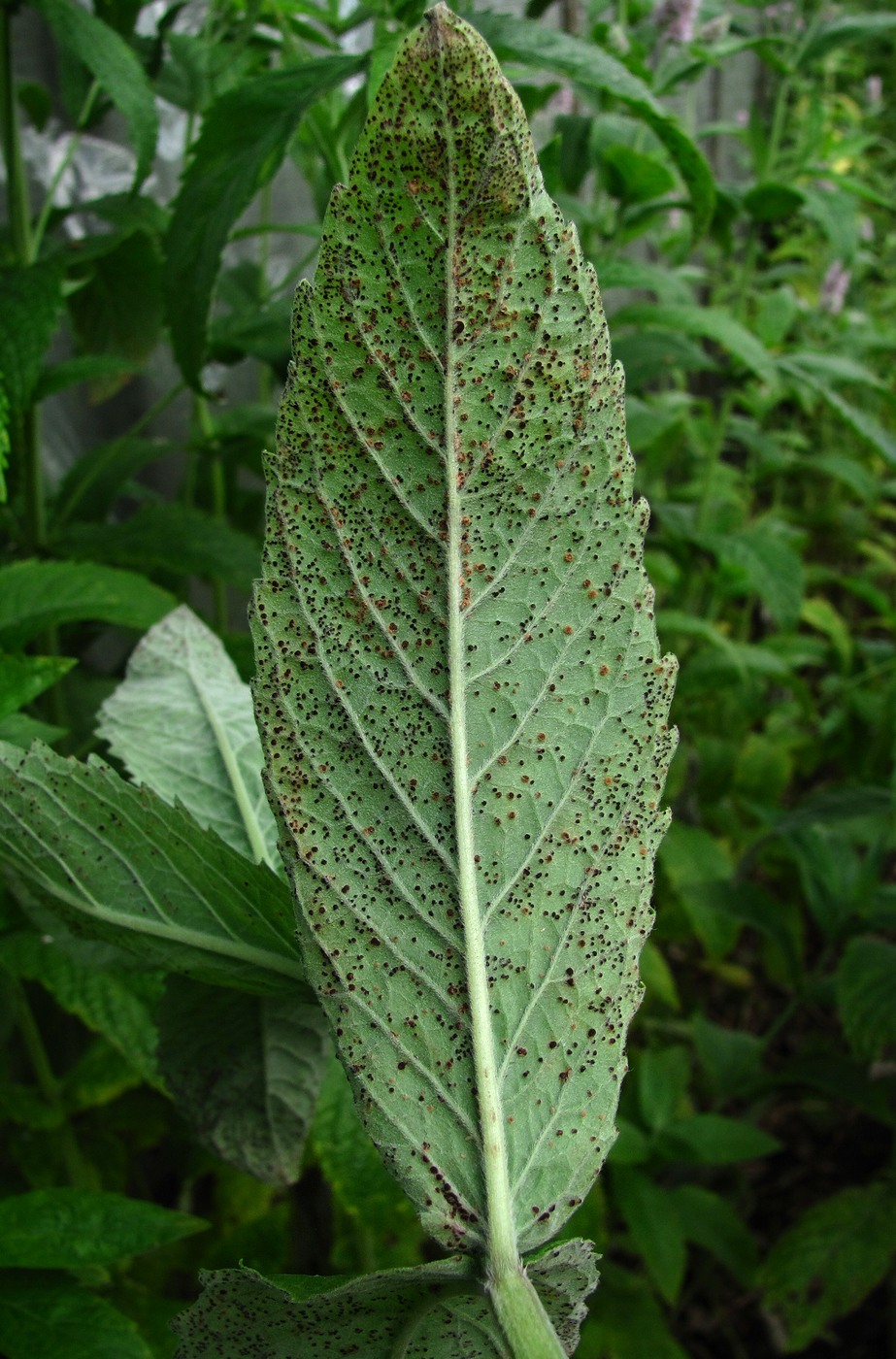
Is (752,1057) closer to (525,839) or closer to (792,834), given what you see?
(792,834)

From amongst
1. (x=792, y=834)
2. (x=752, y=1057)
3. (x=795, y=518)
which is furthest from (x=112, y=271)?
(x=795, y=518)

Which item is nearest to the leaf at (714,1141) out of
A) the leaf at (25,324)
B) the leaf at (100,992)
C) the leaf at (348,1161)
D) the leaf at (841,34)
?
the leaf at (348,1161)

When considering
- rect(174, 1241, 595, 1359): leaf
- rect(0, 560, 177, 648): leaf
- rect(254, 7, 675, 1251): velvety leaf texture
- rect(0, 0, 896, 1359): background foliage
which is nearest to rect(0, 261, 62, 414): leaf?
rect(0, 0, 896, 1359): background foliage

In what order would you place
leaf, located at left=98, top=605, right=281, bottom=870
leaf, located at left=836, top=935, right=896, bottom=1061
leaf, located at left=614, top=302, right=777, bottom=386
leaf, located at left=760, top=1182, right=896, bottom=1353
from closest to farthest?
leaf, located at left=98, top=605, right=281, bottom=870
leaf, located at left=614, top=302, right=777, bottom=386
leaf, located at left=836, top=935, right=896, bottom=1061
leaf, located at left=760, top=1182, right=896, bottom=1353

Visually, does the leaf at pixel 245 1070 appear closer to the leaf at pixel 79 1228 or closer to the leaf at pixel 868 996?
the leaf at pixel 79 1228

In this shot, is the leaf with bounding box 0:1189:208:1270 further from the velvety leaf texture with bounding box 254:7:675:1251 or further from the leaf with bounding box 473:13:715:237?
the leaf with bounding box 473:13:715:237
